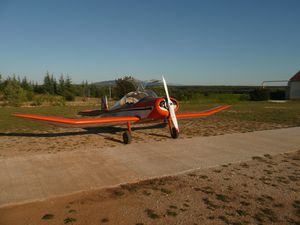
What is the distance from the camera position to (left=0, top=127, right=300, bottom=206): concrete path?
474 cm

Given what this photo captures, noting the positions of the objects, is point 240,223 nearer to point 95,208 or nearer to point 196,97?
point 95,208

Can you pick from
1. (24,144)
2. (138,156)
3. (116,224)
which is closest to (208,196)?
(116,224)

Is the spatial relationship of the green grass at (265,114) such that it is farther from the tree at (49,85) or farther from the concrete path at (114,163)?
the tree at (49,85)

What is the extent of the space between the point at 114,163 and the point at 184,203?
255cm

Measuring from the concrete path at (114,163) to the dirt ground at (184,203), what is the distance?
1.29 ft

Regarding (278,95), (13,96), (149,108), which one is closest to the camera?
(149,108)

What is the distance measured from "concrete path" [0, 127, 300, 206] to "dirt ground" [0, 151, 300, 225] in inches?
15.5

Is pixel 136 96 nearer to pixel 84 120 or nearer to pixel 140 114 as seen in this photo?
pixel 140 114

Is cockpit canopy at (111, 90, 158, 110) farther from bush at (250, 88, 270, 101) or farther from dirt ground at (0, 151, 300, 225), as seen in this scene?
bush at (250, 88, 270, 101)

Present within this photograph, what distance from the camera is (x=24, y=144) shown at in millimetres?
8586

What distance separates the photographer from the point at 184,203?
411 cm

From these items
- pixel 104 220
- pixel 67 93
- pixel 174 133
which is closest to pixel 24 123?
pixel 174 133

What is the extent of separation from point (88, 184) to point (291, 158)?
208 inches

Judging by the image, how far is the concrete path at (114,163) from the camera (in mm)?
4738
